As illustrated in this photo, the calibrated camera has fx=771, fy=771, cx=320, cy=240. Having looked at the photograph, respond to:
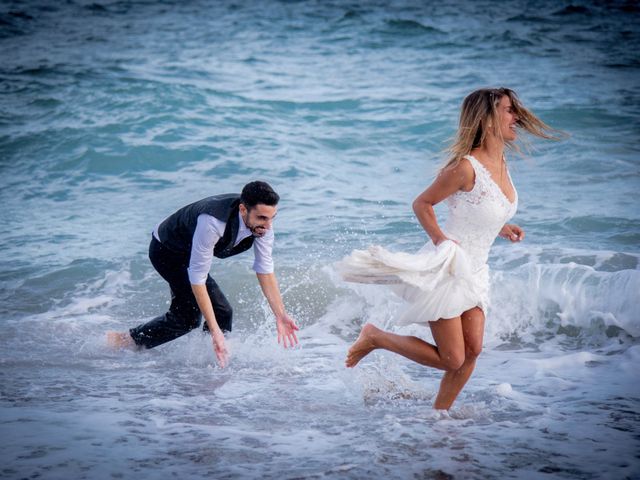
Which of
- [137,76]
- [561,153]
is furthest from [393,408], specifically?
[137,76]

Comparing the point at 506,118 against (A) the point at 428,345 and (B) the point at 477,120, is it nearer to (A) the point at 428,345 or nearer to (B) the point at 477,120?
(B) the point at 477,120

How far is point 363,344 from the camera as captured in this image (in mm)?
4941

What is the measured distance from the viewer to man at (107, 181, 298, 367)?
17.2 ft

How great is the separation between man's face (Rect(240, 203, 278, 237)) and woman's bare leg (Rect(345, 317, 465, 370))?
3.26 ft

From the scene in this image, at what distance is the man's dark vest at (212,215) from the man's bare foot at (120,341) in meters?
1.03

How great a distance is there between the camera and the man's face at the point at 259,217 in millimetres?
5145

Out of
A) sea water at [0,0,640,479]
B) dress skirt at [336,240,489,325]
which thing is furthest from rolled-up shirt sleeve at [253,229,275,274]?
dress skirt at [336,240,489,325]

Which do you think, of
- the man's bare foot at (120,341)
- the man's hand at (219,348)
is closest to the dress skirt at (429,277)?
the man's hand at (219,348)

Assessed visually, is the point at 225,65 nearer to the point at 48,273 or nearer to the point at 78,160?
the point at 78,160

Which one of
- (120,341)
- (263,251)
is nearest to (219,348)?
(263,251)

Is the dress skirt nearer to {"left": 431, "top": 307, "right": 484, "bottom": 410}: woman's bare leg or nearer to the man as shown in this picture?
{"left": 431, "top": 307, "right": 484, "bottom": 410}: woman's bare leg

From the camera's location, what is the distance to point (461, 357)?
4562 mm

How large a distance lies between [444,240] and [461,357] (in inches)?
27.7

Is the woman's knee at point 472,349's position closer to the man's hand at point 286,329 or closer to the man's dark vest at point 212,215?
the man's hand at point 286,329
